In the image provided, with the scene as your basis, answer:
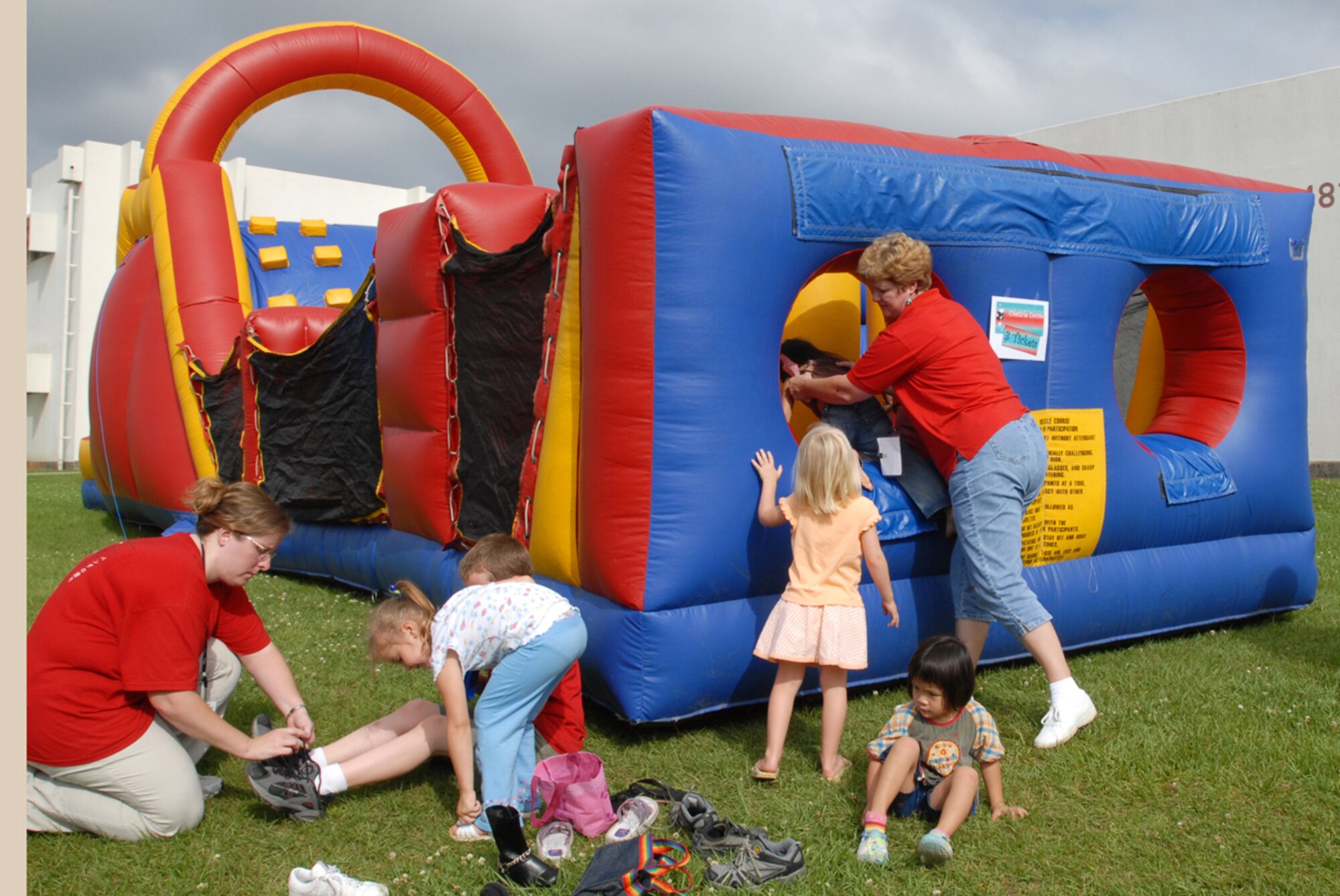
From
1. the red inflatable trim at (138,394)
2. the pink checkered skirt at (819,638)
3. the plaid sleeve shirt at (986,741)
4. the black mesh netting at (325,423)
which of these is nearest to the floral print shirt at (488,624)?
the pink checkered skirt at (819,638)

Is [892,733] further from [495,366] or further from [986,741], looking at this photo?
[495,366]

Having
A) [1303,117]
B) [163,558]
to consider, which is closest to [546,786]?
[163,558]

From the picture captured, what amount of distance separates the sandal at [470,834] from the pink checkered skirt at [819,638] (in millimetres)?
1055

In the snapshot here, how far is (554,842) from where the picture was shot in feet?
9.71

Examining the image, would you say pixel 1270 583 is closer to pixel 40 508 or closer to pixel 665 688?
pixel 665 688

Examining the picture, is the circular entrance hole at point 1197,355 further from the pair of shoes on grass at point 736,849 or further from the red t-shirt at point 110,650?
the red t-shirt at point 110,650

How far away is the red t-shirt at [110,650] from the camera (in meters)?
2.99

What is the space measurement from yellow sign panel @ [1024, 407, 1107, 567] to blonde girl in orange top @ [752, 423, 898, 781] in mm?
1191

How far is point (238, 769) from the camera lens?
12.0 ft

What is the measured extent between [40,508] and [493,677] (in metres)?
10.1

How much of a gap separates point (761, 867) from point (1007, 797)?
935 millimetres

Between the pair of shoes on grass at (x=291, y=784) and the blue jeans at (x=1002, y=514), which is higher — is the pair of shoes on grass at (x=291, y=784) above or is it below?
below

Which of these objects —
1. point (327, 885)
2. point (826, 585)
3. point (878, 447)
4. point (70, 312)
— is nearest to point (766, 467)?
point (826, 585)

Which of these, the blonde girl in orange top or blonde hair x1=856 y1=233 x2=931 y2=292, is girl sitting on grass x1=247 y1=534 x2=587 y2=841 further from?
blonde hair x1=856 y1=233 x2=931 y2=292
